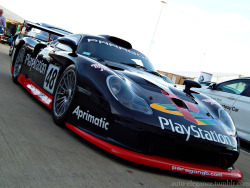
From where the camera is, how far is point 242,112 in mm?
5902

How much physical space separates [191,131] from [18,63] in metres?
4.12

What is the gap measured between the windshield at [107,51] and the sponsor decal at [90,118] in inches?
45.0

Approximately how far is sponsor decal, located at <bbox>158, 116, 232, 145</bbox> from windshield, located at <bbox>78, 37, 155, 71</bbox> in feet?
5.41

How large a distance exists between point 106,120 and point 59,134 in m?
0.66

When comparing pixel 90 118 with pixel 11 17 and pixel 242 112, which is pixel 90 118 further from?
pixel 11 17

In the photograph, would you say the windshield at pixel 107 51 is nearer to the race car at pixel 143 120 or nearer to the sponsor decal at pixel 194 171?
the race car at pixel 143 120

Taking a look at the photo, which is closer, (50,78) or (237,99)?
(50,78)

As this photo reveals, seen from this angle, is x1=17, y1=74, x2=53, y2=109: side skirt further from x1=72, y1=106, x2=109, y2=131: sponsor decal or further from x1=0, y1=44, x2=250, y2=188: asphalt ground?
x1=72, y1=106, x2=109, y2=131: sponsor decal

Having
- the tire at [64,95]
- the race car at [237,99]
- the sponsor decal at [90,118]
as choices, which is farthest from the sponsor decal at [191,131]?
the race car at [237,99]

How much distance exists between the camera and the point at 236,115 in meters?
6.02

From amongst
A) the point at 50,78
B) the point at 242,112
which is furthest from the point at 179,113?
the point at 242,112

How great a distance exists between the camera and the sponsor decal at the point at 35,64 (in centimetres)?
445

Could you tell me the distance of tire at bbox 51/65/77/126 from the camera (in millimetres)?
3225

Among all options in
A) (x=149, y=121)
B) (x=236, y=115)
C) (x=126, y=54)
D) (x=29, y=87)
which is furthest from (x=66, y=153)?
(x=236, y=115)
